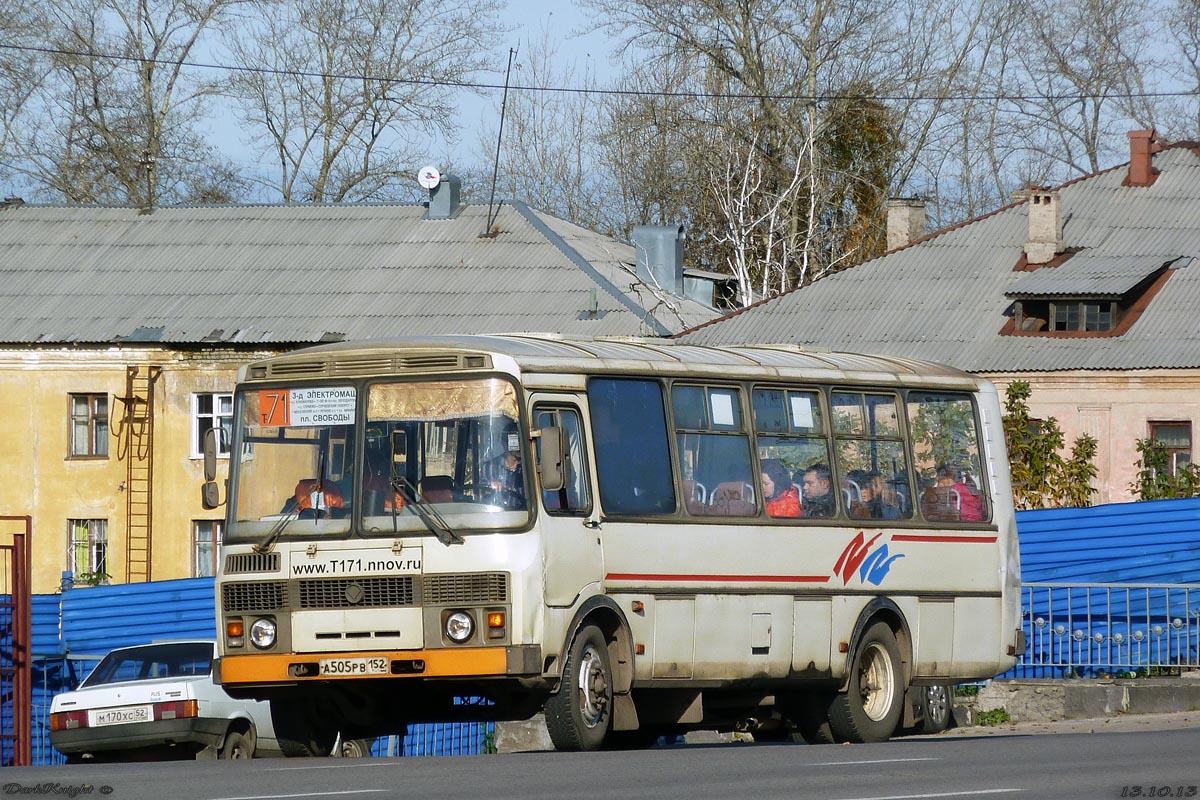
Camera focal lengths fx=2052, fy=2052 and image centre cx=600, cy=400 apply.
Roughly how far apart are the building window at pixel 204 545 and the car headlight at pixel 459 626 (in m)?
29.0

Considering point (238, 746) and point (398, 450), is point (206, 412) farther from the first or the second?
point (398, 450)

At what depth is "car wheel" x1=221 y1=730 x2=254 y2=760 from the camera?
58.4ft

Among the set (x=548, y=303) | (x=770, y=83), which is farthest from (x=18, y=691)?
(x=770, y=83)

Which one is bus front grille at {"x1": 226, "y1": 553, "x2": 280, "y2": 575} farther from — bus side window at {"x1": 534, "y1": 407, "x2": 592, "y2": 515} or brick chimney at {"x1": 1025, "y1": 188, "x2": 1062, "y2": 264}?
brick chimney at {"x1": 1025, "y1": 188, "x2": 1062, "y2": 264}

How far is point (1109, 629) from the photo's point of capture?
20.8m

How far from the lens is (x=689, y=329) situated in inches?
1598

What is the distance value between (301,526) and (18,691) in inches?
196

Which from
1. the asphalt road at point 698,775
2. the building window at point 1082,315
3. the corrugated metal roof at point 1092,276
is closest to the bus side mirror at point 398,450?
the asphalt road at point 698,775

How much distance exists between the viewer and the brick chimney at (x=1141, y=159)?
40688mm

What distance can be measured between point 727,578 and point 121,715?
6.13 m

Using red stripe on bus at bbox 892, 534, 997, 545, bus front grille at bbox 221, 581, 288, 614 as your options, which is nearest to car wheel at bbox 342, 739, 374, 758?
bus front grille at bbox 221, 581, 288, 614

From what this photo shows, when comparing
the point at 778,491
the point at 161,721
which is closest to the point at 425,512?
the point at 778,491

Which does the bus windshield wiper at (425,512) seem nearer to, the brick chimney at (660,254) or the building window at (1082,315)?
the building window at (1082,315)

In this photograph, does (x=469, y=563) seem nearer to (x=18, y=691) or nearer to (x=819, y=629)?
(x=819, y=629)
